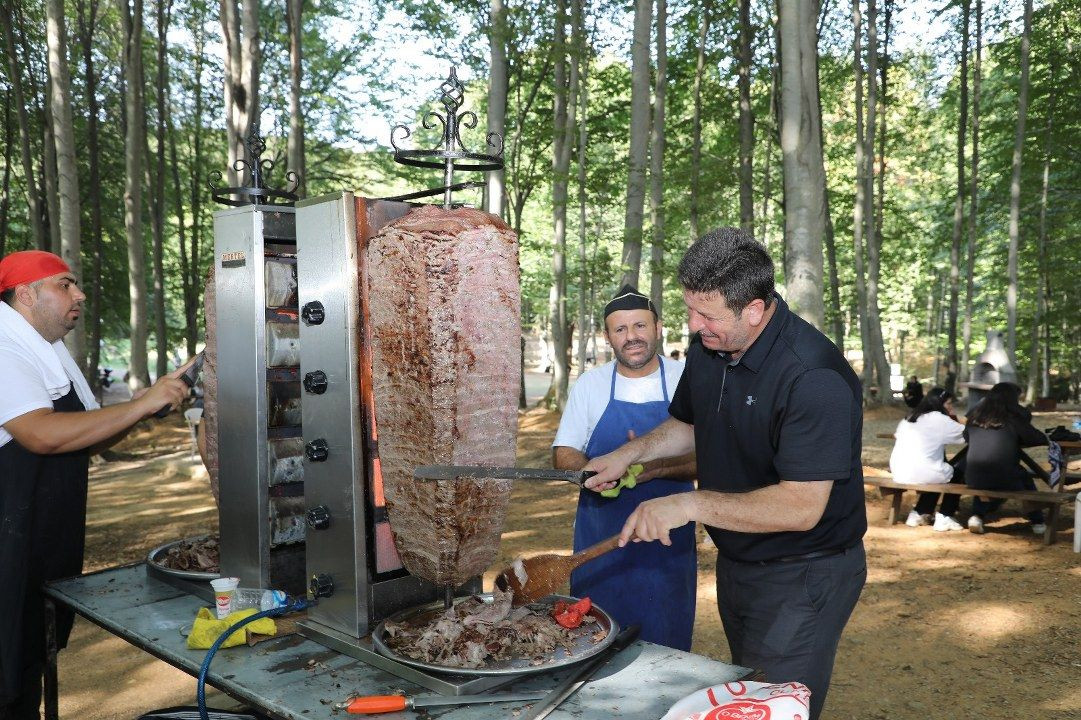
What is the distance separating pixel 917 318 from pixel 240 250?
36.8 meters

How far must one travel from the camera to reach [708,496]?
233 cm

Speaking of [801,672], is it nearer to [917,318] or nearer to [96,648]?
[96,648]

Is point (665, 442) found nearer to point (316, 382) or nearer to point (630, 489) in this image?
point (630, 489)

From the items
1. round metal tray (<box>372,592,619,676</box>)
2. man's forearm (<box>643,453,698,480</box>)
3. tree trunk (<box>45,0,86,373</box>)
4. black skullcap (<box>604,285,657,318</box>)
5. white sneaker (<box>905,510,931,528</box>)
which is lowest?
white sneaker (<box>905,510,931,528</box>)

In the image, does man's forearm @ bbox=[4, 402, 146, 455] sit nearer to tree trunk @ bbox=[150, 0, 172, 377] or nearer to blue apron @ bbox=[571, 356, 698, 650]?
blue apron @ bbox=[571, 356, 698, 650]

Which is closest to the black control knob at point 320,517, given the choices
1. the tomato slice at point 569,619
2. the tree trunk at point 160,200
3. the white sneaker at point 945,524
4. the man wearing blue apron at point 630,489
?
the tomato slice at point 569,619

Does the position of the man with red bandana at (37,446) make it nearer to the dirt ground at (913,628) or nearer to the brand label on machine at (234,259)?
the brand label on machine at (234,259)

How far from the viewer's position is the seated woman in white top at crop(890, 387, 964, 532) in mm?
8281

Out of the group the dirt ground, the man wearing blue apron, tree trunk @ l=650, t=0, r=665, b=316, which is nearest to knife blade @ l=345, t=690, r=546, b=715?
the man wearing blue apron

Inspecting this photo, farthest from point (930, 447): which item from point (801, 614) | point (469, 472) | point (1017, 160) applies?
point (1017, 160)

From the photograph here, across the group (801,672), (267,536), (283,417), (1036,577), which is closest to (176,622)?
(267,536)

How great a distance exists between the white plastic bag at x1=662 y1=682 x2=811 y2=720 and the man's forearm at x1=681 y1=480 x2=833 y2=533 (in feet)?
1.85

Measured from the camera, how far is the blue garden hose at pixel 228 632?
6.95 feet

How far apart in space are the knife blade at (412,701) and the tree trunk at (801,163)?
206 inches
